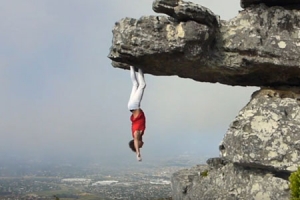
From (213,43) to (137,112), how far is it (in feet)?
13.1

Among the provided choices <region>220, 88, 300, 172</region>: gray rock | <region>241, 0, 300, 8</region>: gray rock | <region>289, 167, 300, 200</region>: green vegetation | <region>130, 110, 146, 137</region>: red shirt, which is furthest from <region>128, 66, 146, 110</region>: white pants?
<region>289, 167, 300, 200</region>: green vegetation

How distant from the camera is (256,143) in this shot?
14625 mm

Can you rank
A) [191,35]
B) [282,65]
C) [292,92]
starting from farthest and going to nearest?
[292,92] < [282,65] < [191,35]

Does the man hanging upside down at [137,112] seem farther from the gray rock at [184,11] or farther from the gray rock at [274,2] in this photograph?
the gray rock at [274,2]

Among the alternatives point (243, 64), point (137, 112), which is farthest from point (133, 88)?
point (243, 64)

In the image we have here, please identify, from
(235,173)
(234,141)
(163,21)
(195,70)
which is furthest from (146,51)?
(235,173)

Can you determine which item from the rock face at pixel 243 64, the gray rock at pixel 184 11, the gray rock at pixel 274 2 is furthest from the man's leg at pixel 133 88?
the gray rock at pixel 274 2

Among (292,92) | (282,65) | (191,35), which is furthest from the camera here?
(292,92)

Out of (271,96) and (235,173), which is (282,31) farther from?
(235,173)

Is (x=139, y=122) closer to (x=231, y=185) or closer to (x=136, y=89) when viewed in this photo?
(x=136, y=89)

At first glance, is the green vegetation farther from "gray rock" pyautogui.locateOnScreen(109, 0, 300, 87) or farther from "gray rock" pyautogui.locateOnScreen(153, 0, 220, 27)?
"gray rock" pyautogui.locateOnScreen(153, 0, 220, 27)

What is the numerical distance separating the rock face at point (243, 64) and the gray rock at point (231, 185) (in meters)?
0.03

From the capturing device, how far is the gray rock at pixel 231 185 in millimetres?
14164

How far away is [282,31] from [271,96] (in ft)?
8.49
